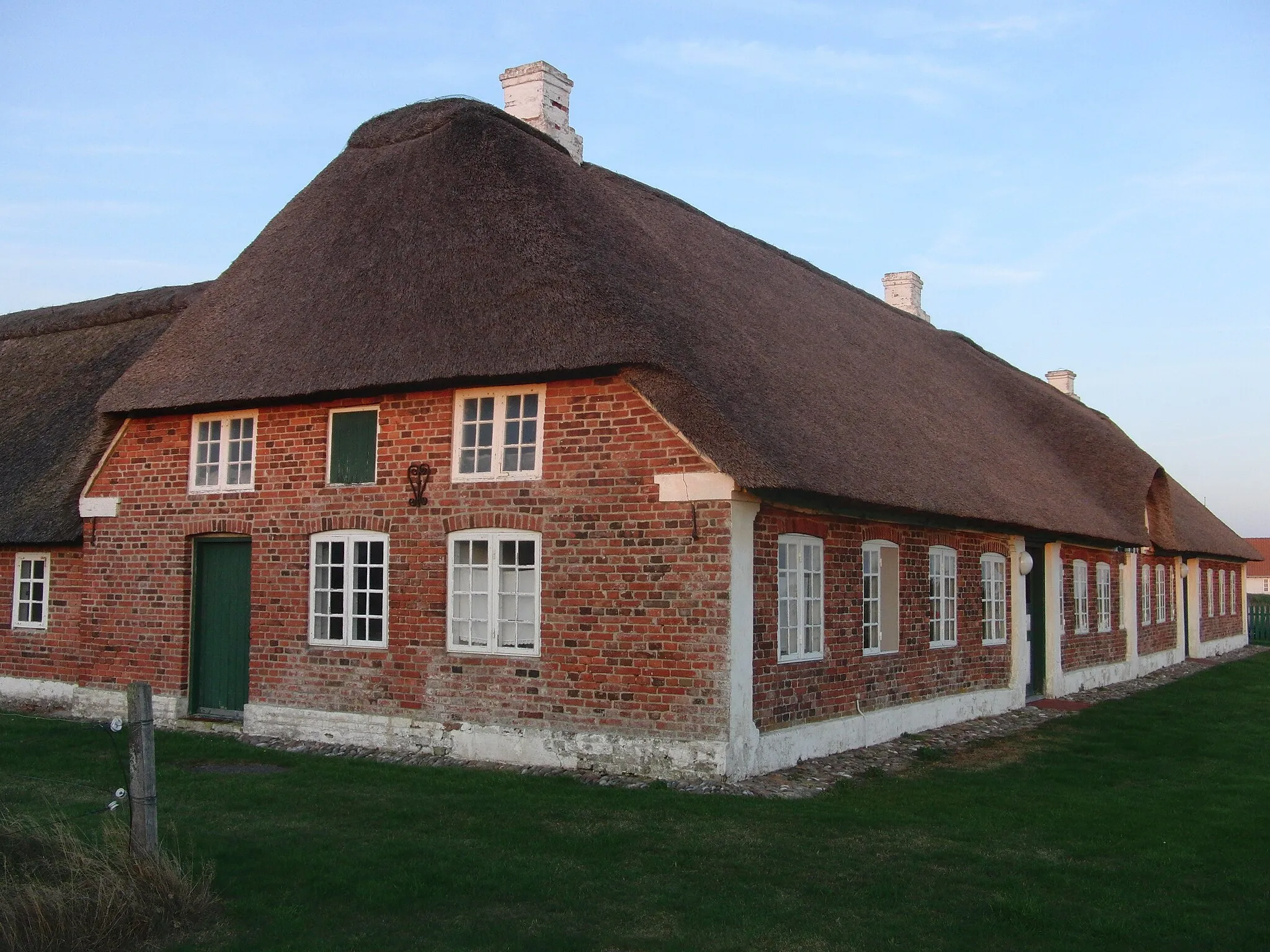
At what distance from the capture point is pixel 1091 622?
2100 centimetres

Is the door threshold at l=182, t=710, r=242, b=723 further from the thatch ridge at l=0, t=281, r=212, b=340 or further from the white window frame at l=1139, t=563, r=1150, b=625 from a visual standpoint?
the white window frame at l=1139, t=563, r=1150, b=625

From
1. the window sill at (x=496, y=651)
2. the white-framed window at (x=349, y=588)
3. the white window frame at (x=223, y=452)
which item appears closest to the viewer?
the window sill at (x=496, y=651)

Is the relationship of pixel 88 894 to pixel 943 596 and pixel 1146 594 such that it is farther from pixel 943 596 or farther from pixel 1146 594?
pixel 1146 594

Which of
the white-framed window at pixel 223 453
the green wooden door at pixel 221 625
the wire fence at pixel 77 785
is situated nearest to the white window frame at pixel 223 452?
the white-framed window at pixel 223 453

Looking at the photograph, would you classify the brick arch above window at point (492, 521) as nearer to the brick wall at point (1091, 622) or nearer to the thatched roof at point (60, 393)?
the thatched roof at point (60, 393)

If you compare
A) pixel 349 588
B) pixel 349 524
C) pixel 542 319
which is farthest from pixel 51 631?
pixel 542 319

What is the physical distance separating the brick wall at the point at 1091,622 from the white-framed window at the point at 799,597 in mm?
8643

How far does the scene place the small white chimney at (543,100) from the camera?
15078 mm

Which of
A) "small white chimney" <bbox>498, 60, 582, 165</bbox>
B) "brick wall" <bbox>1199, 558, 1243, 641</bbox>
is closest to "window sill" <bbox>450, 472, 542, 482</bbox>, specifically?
"small white chimney" <bbox>498, 60, 582, 165</bbox>

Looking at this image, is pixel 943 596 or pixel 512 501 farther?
pixel 943 596

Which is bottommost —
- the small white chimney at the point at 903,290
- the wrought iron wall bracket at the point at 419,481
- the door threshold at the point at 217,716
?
the door threshold at the point at 217,716

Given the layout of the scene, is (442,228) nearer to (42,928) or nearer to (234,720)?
(234,720)

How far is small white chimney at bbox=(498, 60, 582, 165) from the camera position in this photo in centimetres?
1508

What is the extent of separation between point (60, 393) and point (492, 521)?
940 centimetres
